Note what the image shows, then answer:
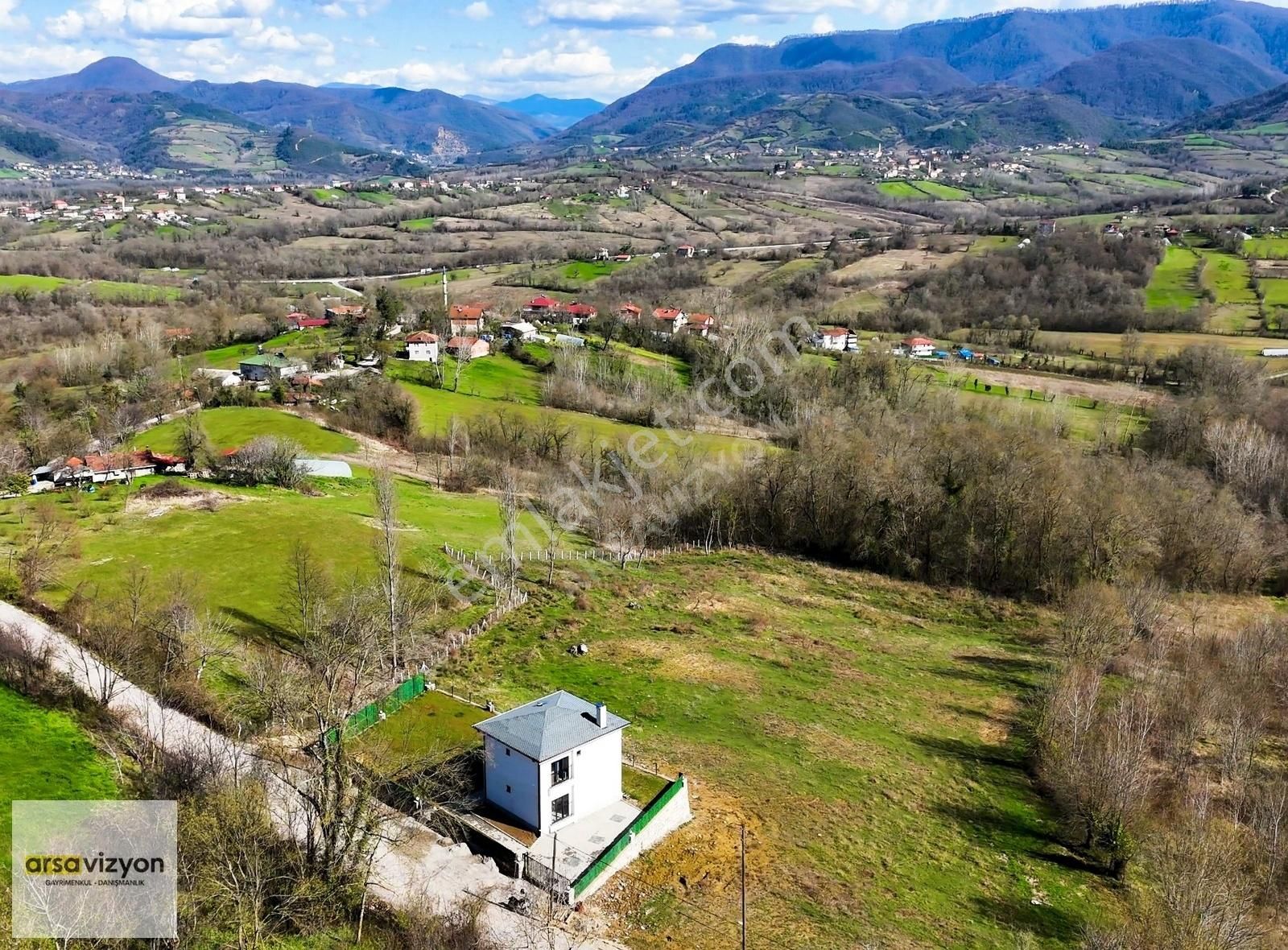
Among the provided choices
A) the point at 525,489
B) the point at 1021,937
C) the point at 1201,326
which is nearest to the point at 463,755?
the point at 1021,937

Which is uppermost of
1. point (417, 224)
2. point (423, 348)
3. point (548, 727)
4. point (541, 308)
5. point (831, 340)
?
point (417, 224)

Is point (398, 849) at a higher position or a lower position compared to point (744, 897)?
lower

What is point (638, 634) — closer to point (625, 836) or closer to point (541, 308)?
point (625, 836)

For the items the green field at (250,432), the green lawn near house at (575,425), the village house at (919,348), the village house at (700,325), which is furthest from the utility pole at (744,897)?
the village house at (919,348)

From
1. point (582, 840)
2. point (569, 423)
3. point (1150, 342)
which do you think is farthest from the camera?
point (1150, 342)

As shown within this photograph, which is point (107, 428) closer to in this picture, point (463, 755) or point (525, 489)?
point (525, 489)

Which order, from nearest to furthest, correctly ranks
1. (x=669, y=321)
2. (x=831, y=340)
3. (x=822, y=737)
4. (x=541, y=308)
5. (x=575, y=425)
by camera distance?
(x=822, y=737) → (x=575, y=425) → (x=831, y=340) → (x=669, y=321) → (x=541, y=308)

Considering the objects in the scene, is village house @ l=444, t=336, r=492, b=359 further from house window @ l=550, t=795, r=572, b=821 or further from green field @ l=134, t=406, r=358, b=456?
house window @ l=550, t=795, r=572, b=821

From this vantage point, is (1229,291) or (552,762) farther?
(1229,291)

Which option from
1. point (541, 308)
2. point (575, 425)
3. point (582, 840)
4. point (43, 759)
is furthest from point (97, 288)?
point (582, 840)
